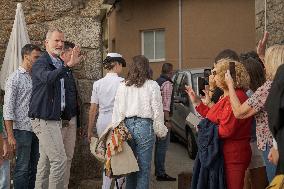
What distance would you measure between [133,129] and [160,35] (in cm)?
1441

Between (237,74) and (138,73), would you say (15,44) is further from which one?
(237,74)

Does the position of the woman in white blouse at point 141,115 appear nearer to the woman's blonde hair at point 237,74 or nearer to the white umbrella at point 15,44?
the woman's blonde hair at point 237,74

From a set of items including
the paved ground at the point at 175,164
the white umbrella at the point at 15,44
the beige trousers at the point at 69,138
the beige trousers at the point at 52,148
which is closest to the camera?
the beige trousers at the point at 52,148

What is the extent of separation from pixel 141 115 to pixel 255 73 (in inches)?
51.6

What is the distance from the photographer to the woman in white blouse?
5938 millimetres

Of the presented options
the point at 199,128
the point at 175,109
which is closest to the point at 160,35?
the point at 175,109

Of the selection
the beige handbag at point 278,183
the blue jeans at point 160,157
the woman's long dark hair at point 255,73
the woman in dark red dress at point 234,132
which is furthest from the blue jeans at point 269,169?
the blue jeans at point 160,157

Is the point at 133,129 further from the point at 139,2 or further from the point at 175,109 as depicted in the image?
the point at 139,2

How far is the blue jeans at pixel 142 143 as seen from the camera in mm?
5931

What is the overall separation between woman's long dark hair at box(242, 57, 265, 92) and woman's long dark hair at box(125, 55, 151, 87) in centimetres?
121

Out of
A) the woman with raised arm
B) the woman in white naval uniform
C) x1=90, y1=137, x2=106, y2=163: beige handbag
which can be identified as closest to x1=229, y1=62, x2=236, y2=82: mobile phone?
the woman with raised arm

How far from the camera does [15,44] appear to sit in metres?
6.85

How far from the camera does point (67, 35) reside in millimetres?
7320

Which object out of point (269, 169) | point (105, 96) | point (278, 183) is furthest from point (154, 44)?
point (278, 183)
